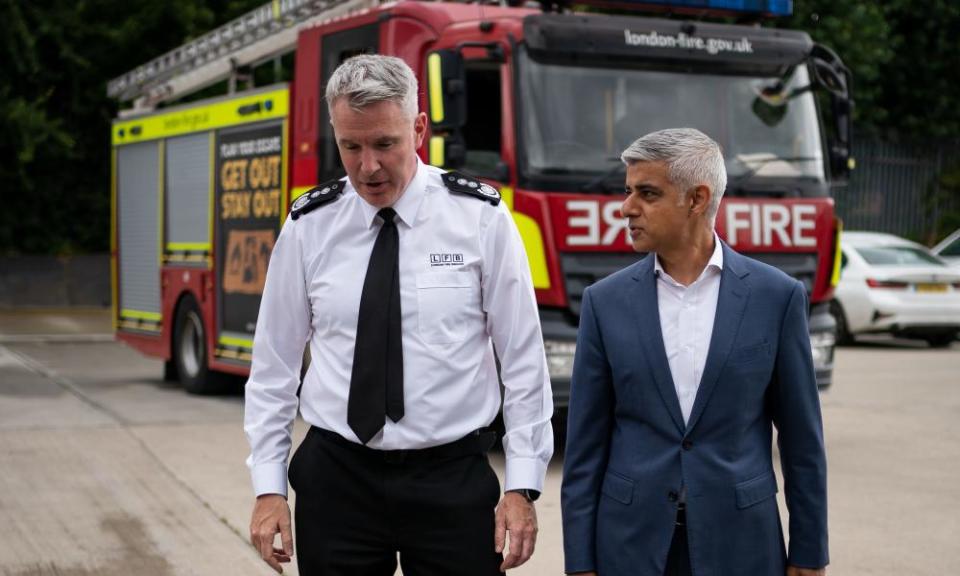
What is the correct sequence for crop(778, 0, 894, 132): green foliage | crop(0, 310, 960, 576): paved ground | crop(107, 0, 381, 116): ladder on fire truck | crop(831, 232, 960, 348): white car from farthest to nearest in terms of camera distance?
crop(778, 0, 894, 132): green foliage
crop(831, 232, 960, 348): white car
crop(107, 0, 381, 116): ladder on fire truck
crop(0, 310, 960, 576): paved ground

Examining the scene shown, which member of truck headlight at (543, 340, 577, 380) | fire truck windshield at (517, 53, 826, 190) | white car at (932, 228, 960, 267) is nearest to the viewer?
truck headlight at (543, 340, 577, 380)

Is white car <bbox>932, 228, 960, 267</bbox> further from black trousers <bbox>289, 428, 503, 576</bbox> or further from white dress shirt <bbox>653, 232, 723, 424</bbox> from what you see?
black trousers <bbox>289, 428, 503, 576</bbox>

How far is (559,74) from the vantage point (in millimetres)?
8500

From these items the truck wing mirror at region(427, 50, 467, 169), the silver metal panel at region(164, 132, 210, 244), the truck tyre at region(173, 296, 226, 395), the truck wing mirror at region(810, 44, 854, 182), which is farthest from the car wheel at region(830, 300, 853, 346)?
the truck wing mirror at region(427, 50, 467, 169)

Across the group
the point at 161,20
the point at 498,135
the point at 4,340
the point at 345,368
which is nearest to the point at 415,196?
the point at 345,368

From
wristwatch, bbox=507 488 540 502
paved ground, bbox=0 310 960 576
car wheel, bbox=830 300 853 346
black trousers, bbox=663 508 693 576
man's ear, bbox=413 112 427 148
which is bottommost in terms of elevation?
paved ground, bbox=0 310 960 576

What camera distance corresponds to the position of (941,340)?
1778 cm

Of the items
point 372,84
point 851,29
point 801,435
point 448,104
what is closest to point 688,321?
point 801,435

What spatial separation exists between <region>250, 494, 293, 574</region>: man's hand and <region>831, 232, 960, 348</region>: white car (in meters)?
14.9

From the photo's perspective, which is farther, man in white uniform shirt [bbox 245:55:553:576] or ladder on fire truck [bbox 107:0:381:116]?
ladder on fire truck [bbox 107:0:381:116]

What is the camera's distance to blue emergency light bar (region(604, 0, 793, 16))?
9.31 m

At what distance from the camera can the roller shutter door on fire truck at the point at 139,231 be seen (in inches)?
524

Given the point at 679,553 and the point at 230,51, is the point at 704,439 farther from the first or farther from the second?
the point at 230,51

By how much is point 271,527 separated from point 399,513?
1.02 feet
